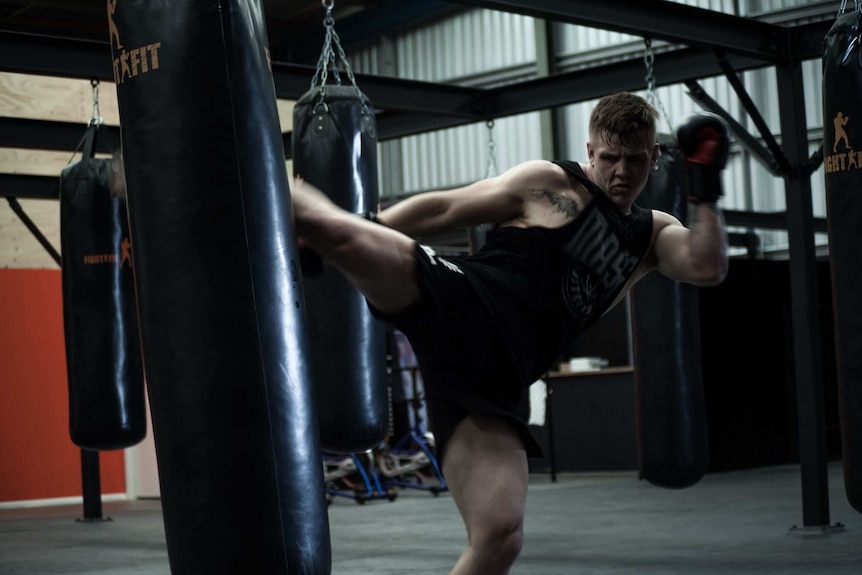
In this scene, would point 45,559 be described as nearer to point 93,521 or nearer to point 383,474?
point 93,521

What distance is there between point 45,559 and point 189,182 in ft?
17.1

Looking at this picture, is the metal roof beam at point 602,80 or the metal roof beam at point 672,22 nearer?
the metal roof beam at point 672,22

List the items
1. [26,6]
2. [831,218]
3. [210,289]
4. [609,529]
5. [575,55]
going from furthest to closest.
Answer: [575,55]
[26,6]
[609,529]
[831,218]
[210,289]

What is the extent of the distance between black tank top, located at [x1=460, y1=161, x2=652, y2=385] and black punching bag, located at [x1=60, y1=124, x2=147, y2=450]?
3.68 meters

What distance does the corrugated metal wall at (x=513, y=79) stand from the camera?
47.2 feet

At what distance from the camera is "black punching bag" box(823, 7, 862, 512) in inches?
191

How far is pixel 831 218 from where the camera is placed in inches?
197

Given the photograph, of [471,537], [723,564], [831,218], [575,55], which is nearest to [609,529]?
[723,564]

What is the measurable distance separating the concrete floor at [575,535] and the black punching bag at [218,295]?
3.39 meters

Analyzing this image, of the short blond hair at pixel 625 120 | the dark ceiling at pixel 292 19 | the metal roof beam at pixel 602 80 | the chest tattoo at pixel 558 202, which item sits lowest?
the chest tattoo at pixel 558 202

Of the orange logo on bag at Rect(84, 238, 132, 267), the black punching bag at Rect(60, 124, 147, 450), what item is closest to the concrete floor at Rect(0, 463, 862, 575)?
the black punching bag at Rect(60, 124, 147, 450)

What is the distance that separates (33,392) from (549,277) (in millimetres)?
9770

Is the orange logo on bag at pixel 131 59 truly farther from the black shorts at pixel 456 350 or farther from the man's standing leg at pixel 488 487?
the man's standing leg at pixel 488 487

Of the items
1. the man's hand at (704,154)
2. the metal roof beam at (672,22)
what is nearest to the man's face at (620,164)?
the man's hand at (704,154)
